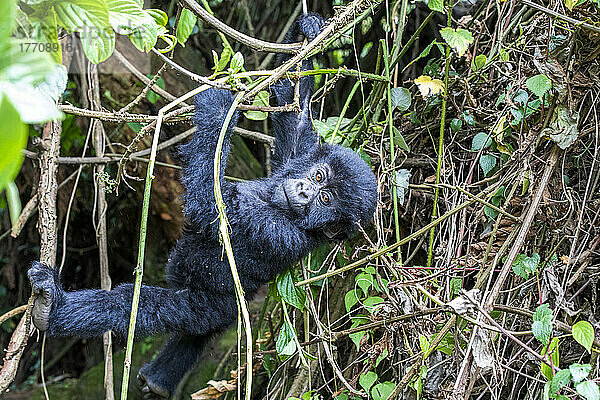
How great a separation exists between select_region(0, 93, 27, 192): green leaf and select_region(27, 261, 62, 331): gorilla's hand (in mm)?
1740

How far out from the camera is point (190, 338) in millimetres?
2645

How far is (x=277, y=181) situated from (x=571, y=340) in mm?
1354

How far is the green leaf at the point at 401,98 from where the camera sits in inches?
97.2

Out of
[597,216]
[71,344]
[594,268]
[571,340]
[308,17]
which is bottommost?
[71,344]

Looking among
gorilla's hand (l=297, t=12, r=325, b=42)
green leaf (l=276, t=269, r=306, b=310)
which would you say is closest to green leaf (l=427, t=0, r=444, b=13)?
gorilla's hand (l=297, t=12, r=325, b=42)

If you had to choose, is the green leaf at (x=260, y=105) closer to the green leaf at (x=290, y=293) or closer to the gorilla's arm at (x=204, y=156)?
the gorilla's arm at (x=204, y=156)

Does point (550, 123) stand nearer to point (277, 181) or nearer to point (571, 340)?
point (571, 340)

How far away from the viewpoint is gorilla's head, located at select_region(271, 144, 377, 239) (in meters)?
2.29

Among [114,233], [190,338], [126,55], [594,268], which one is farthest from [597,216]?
[114,233]

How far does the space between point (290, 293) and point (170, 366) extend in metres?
0.78

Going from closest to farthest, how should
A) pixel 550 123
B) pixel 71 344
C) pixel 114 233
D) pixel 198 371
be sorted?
pixel 550 123 → pixel 198 371 → pixel 114 233 → pixel 71 344

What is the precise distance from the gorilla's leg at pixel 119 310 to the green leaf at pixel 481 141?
1.24 m

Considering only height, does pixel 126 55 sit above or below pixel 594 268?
above

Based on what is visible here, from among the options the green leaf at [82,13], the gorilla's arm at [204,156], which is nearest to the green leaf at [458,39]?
the gorilla's arm at [204,156]
